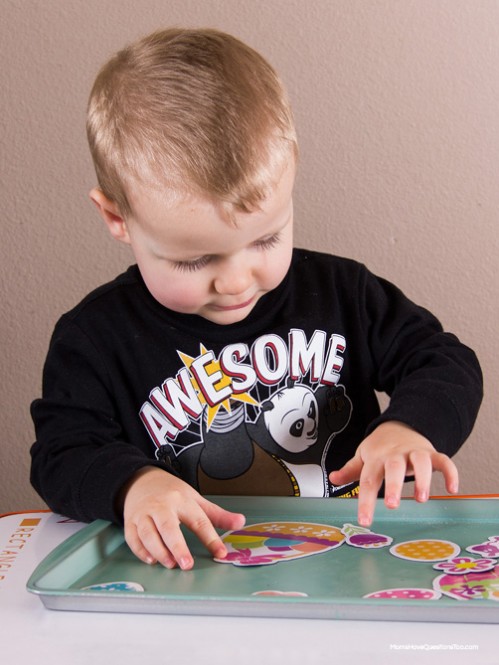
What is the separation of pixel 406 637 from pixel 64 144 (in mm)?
848

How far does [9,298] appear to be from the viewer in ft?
3.85

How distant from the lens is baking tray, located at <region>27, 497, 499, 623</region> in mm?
436

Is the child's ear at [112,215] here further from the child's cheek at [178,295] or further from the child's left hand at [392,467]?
the child's left hand at [392,467]

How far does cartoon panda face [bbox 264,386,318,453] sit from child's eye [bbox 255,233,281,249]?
177mm

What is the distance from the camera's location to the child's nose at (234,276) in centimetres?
62

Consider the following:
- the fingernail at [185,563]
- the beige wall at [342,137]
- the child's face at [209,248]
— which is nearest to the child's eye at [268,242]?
the child's face at [209,248]

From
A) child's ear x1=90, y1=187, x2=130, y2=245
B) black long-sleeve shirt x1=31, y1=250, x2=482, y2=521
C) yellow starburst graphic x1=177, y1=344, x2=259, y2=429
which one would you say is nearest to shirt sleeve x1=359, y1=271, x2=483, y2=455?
black long-sleeve shirt x1=31, y1=250, x2=482, y2=521

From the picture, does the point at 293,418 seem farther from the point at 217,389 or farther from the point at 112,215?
the point at 112,215

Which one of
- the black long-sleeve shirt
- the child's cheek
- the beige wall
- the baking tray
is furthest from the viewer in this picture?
the beige wall

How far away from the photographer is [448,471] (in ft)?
1.84

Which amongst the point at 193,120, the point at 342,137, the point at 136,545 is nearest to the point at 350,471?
the point at 136,545

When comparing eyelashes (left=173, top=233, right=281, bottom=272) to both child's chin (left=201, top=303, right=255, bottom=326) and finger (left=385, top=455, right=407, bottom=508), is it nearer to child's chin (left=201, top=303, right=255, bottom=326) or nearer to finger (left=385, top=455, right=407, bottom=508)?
child's chin (left=201, top=303, right=255, bottom=326)

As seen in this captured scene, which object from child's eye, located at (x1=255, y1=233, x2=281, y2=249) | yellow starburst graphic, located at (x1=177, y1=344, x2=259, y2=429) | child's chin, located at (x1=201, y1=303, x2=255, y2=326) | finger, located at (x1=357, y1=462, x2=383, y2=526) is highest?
child's eye, located at (x1=255, y1=233, x2=281, y2=249)

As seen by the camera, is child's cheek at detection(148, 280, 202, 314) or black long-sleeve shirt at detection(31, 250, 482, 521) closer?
child's cheek at detection(148, 280, 202, 314)
